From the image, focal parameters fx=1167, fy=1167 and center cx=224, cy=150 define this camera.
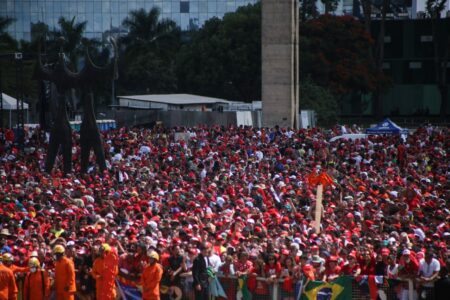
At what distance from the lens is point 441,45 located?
84125 millimetres

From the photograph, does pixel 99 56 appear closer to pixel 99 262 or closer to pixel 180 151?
pixel 180 151

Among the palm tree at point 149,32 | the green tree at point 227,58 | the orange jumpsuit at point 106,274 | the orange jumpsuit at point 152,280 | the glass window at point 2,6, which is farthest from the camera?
the glass window at point 2,6

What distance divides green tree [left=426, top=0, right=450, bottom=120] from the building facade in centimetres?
2617

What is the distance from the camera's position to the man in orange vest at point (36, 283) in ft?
56.4

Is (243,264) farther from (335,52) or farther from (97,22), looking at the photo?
(97,22)

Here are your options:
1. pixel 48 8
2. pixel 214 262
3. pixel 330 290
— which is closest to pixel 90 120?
pixel 214 262

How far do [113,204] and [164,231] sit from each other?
15.9 ft

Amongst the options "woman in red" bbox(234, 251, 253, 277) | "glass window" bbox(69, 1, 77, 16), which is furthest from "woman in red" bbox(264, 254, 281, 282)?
"glass window" bbox(69, 1, 77, 16)

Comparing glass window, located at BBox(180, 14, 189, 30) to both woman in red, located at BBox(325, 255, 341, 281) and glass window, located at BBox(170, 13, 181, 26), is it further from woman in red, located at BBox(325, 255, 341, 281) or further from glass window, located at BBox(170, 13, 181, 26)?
woman in red, located at BBox(325, 255, 341, 281)

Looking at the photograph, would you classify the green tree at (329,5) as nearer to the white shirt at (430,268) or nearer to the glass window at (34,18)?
the glass window at (34,18)

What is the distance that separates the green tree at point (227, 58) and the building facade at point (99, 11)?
27958mm

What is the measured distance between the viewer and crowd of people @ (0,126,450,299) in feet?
54.4

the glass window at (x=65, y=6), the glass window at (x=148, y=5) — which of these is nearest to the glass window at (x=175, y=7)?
the glass window at (x=148, y=5)

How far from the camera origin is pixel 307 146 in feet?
128
